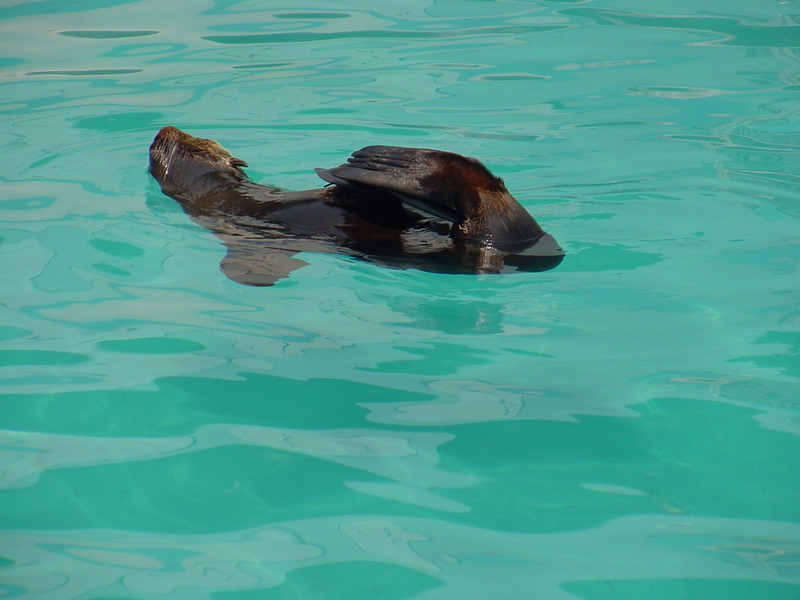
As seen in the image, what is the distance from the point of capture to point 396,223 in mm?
4016

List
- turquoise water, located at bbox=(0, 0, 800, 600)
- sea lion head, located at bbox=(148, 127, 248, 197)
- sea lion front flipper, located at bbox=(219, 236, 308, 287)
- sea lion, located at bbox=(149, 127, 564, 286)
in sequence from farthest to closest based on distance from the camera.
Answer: sea lion head, located at bbox=(148, 127, 248, 197) → sea lion, located at bbox=(149, 127, 564, 286) → sea lion front flipper, located at bbox=(219, 236, 308, 287) → turquoise water, located at bbox=(0, 0, 800, 600)

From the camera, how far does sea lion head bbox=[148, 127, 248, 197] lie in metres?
4.81

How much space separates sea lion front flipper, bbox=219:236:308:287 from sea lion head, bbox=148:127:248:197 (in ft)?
2.61

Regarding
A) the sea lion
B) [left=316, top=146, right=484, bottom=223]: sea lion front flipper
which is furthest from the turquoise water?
[left=316, top=146, right=484, bottom=223]: sea lion front flipper

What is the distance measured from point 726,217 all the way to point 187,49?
6.24 meters

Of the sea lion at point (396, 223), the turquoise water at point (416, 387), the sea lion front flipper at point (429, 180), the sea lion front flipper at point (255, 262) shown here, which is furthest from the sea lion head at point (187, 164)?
the sea lion front flipper at point (429, 180)

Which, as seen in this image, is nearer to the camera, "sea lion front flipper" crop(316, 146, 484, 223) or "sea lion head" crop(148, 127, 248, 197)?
"sea lion front flipper" crop(316, 146, 484, 223)

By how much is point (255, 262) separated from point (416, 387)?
3.87 feet

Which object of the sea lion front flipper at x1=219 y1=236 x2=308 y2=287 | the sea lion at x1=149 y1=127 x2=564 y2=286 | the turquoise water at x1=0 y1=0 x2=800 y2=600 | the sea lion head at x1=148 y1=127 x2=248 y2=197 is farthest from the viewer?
the sea lion head at x1=148 y1=127 x2=248 y2=197

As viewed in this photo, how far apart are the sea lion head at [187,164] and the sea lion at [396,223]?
55cm

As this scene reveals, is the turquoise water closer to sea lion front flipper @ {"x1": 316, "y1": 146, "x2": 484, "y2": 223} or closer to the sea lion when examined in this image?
the sea lion

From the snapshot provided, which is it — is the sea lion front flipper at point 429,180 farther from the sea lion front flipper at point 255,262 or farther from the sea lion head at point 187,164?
the sea lion head at point 187,164

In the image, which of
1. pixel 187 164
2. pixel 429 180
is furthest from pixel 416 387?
pixel 187 164

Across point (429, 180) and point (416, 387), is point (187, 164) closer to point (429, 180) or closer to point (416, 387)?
point (429, 180)
